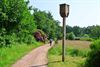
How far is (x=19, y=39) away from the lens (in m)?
46.8

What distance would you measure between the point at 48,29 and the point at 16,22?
152 feet

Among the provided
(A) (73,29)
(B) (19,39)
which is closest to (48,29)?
A: (B) (19,39)

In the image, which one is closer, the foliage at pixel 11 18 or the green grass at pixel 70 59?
the green grass at pixel 70 59

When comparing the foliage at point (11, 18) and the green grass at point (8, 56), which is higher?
the foliage at point (11, 18)

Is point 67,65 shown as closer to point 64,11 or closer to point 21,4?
point 64,11

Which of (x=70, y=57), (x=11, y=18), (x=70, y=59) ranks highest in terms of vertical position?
(x=11, y=18)

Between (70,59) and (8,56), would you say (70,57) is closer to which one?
(70,59)

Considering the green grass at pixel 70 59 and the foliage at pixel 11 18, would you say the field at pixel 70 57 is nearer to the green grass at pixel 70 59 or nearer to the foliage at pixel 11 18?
the green grass at pixel 70 59

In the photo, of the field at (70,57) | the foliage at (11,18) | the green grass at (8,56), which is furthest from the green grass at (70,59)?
the foliage at (11,18)

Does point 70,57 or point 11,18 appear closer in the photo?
point 70,57

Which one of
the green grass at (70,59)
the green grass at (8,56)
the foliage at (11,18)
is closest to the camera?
the green grass at (70,59)

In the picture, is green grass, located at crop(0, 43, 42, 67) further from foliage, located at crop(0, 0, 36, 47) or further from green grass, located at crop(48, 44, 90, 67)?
foliage, located at crop(0, 0, 36, 47)

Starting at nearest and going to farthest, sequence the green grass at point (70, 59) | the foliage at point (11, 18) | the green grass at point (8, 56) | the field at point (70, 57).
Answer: the green grass at point (70, 59) → the field at point (70, 57) → the green grass at point (8, 56) → the foliage at point (11, 18)

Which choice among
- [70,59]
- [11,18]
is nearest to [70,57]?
[70,59]
